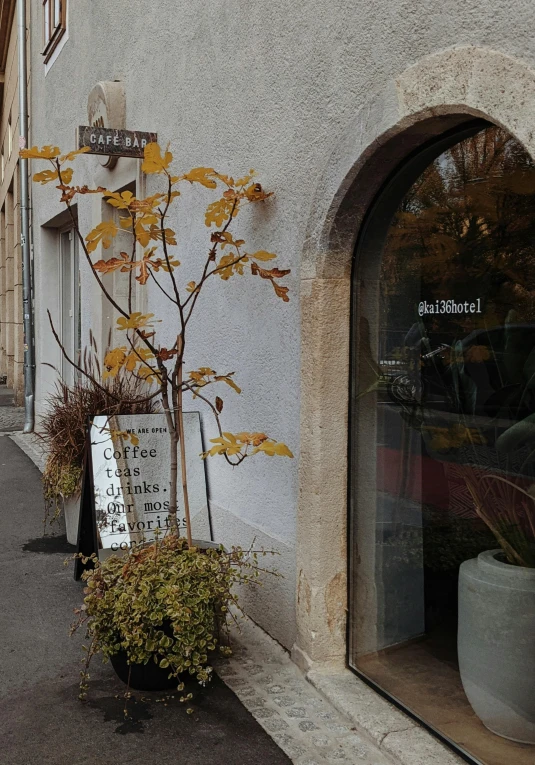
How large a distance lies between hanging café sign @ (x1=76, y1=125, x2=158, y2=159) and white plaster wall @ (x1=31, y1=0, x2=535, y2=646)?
0.74 feet

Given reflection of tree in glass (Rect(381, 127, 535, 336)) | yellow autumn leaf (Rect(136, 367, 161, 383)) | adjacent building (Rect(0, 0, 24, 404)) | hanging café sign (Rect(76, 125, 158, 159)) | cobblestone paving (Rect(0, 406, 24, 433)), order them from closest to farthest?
reflection of tree in glass (Rect(381, 127, 535, 336)), yellow autumn leaf (Rect(136, 367, 161, 383)), hanging café sign (Rect(76, 125, 158, 159)), cobblestone paving (Rect(0, 406, 24, 433)), adjacent building (Rect(0, 0, 24, 404))

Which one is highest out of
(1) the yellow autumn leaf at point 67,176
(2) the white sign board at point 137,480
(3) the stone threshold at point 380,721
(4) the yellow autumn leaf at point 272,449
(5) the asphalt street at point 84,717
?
(1) the yellow autumn leaf at point 67,176

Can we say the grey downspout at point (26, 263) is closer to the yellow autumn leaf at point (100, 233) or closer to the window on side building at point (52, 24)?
the window on side building at point (52, 24)

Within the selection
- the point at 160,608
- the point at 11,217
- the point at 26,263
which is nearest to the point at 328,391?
the point at 160,608

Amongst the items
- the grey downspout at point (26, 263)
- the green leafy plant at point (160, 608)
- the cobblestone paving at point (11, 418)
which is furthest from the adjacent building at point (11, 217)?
the green leafy plant at point (160, 608)

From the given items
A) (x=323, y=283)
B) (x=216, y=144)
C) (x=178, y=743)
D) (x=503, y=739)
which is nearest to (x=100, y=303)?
(x=216, y=144)

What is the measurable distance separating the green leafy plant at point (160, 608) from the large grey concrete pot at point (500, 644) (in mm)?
1051

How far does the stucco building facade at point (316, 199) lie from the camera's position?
2744 millimetres

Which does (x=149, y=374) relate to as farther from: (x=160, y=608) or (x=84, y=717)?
(x=84, y=717)

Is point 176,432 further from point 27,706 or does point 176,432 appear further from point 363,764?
point 363,764

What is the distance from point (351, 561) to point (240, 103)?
241 centimetres

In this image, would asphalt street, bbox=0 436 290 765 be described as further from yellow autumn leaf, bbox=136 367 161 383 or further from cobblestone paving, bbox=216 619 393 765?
yellow autumn leaf, bbox=136 367 161 383

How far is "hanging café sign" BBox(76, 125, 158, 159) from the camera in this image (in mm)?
5469

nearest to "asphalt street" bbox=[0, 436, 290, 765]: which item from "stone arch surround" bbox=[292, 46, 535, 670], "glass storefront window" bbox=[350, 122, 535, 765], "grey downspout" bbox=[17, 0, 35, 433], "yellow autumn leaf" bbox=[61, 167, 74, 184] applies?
"stone arch surround" bbox=[292, 46, 535, 670]
